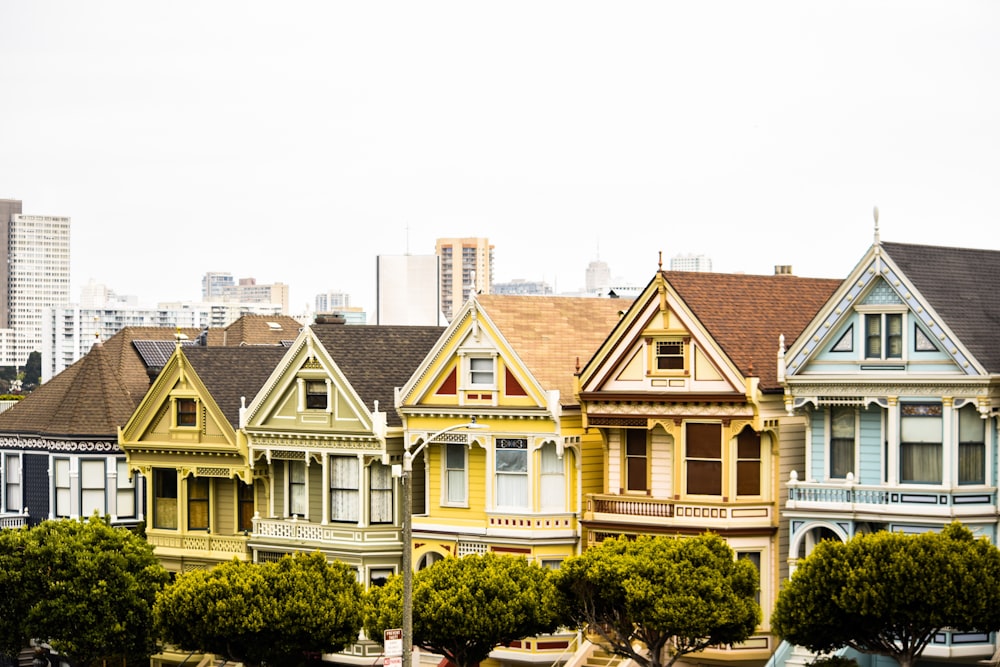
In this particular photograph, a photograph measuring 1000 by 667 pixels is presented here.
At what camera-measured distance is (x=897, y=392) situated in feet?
143

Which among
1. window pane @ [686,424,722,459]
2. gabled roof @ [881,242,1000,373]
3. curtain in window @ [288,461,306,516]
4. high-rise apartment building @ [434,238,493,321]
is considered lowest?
curtain in window @ [288,461,306,516]

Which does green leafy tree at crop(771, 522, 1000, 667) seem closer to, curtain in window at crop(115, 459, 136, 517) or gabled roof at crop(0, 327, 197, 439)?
curtain in window at crop(115, 459, 136, 517)

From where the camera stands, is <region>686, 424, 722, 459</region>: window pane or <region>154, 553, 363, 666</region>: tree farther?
<region>154, 553, 363, 666</region>: tree

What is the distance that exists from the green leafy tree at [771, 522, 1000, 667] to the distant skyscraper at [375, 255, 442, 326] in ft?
102

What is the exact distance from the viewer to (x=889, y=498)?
43750 millimetres

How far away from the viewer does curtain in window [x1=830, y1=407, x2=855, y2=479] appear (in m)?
44.9

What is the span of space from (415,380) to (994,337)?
15.9 metres

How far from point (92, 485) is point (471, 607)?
70.0ft

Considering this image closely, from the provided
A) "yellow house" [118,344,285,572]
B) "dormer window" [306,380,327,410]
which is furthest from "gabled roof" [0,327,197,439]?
"dormer window" [306,380,327,410]

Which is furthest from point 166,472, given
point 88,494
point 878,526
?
point 878,526

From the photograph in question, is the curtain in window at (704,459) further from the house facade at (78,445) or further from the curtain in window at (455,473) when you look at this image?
the house facade at (78,445)

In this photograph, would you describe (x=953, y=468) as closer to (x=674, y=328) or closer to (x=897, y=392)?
(x=897, y=392)

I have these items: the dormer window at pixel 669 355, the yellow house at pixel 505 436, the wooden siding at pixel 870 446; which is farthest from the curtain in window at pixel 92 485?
the wooden siding at pixel 870 446

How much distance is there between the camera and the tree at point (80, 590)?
181ft
